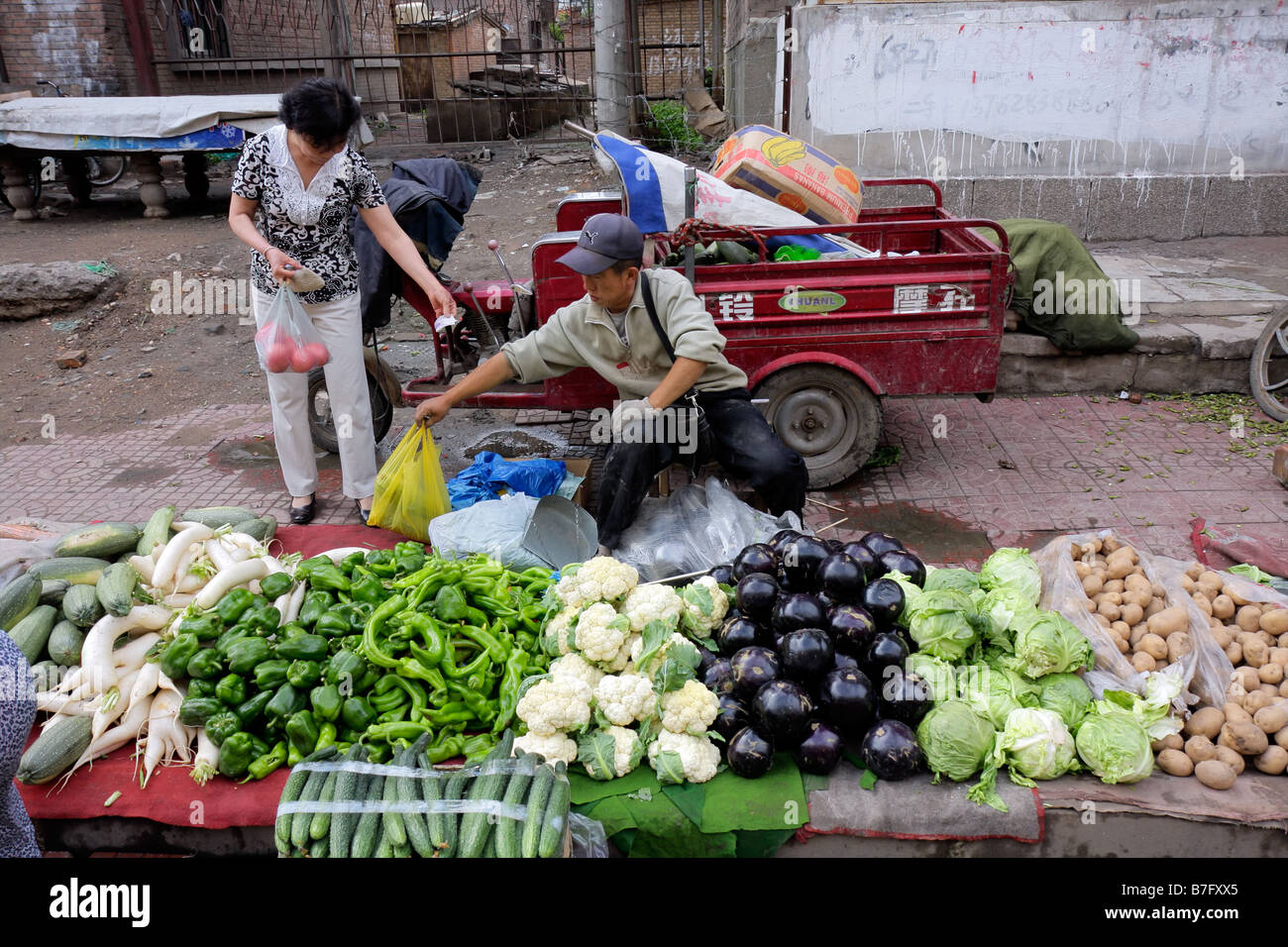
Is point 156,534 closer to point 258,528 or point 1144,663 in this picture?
point 258,528

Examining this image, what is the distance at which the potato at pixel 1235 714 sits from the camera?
280 centimetres

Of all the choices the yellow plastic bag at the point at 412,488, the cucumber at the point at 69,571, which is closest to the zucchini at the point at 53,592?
the cucumber at the point at 69,571

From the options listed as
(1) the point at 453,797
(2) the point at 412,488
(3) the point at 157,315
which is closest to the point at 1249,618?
(1) the point at 453,797

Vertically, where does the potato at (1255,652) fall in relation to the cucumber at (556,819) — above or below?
above

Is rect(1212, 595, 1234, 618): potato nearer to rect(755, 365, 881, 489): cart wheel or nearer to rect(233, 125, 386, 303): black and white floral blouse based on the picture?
rect(755, 365, 881, 489): cart wheel

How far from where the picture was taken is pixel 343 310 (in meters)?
4.67

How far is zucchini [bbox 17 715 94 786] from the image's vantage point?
287 centimetres

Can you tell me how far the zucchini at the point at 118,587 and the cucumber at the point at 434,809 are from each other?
141 centimetres

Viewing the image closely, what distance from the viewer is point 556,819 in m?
2.51

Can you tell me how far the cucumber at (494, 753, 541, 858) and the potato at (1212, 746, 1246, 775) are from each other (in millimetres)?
2110

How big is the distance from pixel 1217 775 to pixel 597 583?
2.04m

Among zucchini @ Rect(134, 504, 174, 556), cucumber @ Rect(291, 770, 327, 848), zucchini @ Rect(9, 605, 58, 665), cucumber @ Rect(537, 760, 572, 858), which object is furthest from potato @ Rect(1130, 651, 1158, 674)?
zucchini @ Rect(9, 605, 58, 665)

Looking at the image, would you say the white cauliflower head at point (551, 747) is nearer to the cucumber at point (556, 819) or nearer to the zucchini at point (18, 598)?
the cucumber at point (556, 819)
